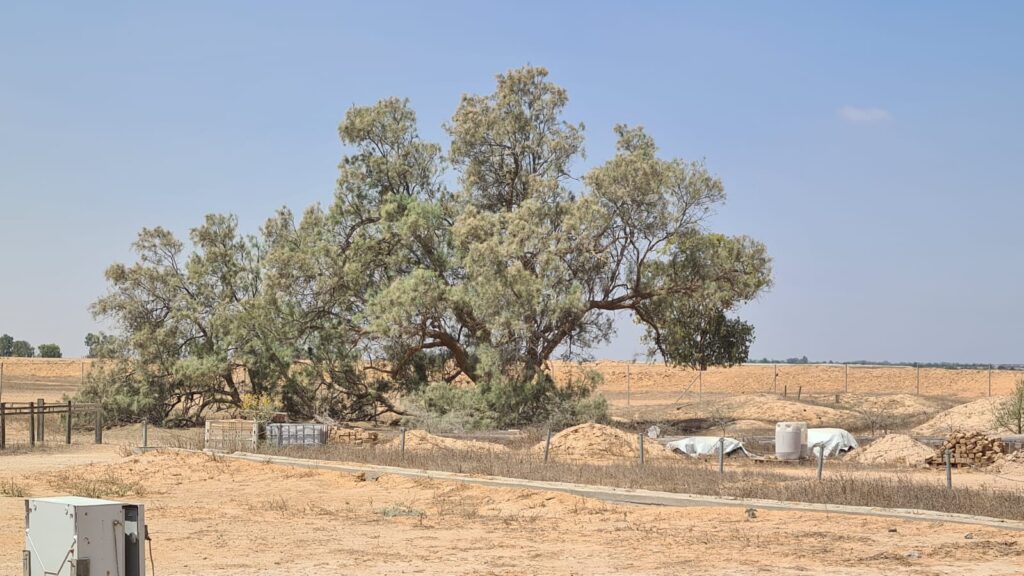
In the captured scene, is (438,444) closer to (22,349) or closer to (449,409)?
(449,409)

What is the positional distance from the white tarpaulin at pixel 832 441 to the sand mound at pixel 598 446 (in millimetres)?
4735

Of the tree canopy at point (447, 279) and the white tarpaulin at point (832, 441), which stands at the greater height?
the tree canopy at point (447, 279)

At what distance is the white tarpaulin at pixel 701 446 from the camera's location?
32.0 meters

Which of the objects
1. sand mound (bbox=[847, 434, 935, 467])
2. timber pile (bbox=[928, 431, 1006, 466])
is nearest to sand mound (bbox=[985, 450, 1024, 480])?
timber pile (bbox=[928, 431, 1006, 466])

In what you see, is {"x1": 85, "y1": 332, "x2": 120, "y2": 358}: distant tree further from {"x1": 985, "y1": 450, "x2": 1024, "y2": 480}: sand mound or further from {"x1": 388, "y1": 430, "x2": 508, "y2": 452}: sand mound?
{"x1": 985, "y1": 450, "x2": 1024, "y2": 480}: sand mound

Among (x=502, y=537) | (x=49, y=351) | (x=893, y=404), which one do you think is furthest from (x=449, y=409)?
(x=49, y=351)

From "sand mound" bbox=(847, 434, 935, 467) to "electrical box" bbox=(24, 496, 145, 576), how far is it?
25988 millimetres

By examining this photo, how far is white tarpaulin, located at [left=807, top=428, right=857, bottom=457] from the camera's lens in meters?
32.4

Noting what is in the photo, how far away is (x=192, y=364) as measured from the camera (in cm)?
4450

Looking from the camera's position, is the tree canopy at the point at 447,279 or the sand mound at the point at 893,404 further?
the sand mound at the point at 893,404

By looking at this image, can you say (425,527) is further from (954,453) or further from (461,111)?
(461,111)

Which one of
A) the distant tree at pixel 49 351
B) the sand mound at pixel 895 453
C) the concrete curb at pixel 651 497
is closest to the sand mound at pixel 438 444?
the concrete curb at pixel 651 497

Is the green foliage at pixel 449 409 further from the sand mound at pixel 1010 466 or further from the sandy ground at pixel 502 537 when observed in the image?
the sand mound at pixel 1010 466

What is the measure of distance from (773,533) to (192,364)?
107ft
